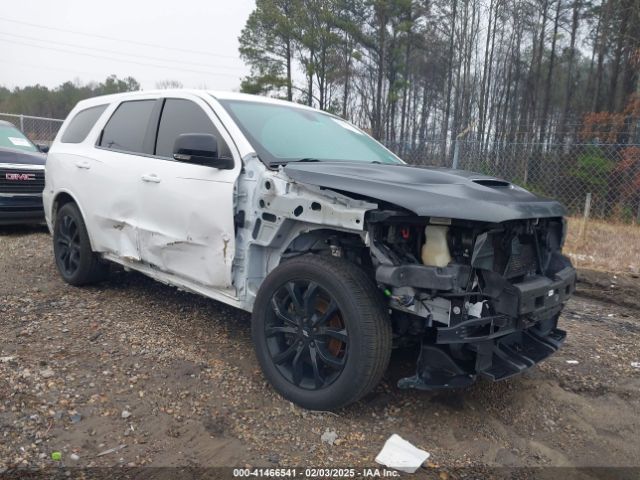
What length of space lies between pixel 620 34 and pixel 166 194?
2586cm

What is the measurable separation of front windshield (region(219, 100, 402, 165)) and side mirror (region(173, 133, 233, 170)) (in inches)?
10.3

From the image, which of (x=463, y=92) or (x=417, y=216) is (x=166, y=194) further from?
(x=463, y=92)

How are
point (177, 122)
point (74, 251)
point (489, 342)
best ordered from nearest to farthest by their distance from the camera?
1. point (489, 342)
2. point (177, 122)
3. point (74, 251)

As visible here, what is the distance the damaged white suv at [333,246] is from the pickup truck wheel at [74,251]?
0.76 meters

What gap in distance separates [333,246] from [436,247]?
0.64 metres

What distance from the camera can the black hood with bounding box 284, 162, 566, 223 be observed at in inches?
97.6

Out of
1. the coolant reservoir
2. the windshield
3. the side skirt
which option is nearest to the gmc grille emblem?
the windshield

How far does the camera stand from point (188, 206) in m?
3.57

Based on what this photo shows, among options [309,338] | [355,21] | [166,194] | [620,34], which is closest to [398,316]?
[309,338]

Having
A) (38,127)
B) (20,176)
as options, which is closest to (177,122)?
(20,176)

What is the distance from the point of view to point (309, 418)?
2.85m

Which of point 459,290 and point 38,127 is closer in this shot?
point 459,290

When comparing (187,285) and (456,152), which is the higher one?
(456,152)

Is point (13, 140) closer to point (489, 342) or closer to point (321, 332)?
point (321, 332)
